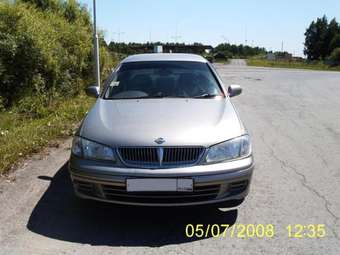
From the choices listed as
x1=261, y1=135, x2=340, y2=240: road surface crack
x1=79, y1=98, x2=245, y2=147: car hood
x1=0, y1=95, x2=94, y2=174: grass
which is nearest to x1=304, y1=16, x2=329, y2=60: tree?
x1=0, y1=95, x2=94, y2=174: grass

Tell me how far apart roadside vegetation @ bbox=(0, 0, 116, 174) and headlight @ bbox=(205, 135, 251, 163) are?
302 cm

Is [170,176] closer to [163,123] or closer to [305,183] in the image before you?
[163,123]

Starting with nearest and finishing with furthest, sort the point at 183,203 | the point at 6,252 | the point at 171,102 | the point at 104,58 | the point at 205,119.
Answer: the point at 6,252
the point at 183,203
the point at 205,119
the point at 171,102
the point at 104,58

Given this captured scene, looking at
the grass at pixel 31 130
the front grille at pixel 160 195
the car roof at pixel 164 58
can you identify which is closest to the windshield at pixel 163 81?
the car roof at pixel 164 58

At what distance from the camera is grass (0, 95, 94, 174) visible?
6355 millimetres

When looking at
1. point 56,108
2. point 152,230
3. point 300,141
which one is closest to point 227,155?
point 152,230

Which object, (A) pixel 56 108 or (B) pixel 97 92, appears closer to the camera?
(B) pixel 97 92

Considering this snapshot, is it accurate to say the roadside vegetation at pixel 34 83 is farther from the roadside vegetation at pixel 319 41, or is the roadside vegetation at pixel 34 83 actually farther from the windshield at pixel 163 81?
Answer: the roadside vegetation at pixel 319 41

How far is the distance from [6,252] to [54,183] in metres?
1.76

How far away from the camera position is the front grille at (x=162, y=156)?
4020 millimetres

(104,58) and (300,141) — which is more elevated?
(104,58)

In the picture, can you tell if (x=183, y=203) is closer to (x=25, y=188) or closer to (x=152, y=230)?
(x=152, y=230)

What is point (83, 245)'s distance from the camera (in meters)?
3.88

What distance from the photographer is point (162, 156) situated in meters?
4.02
